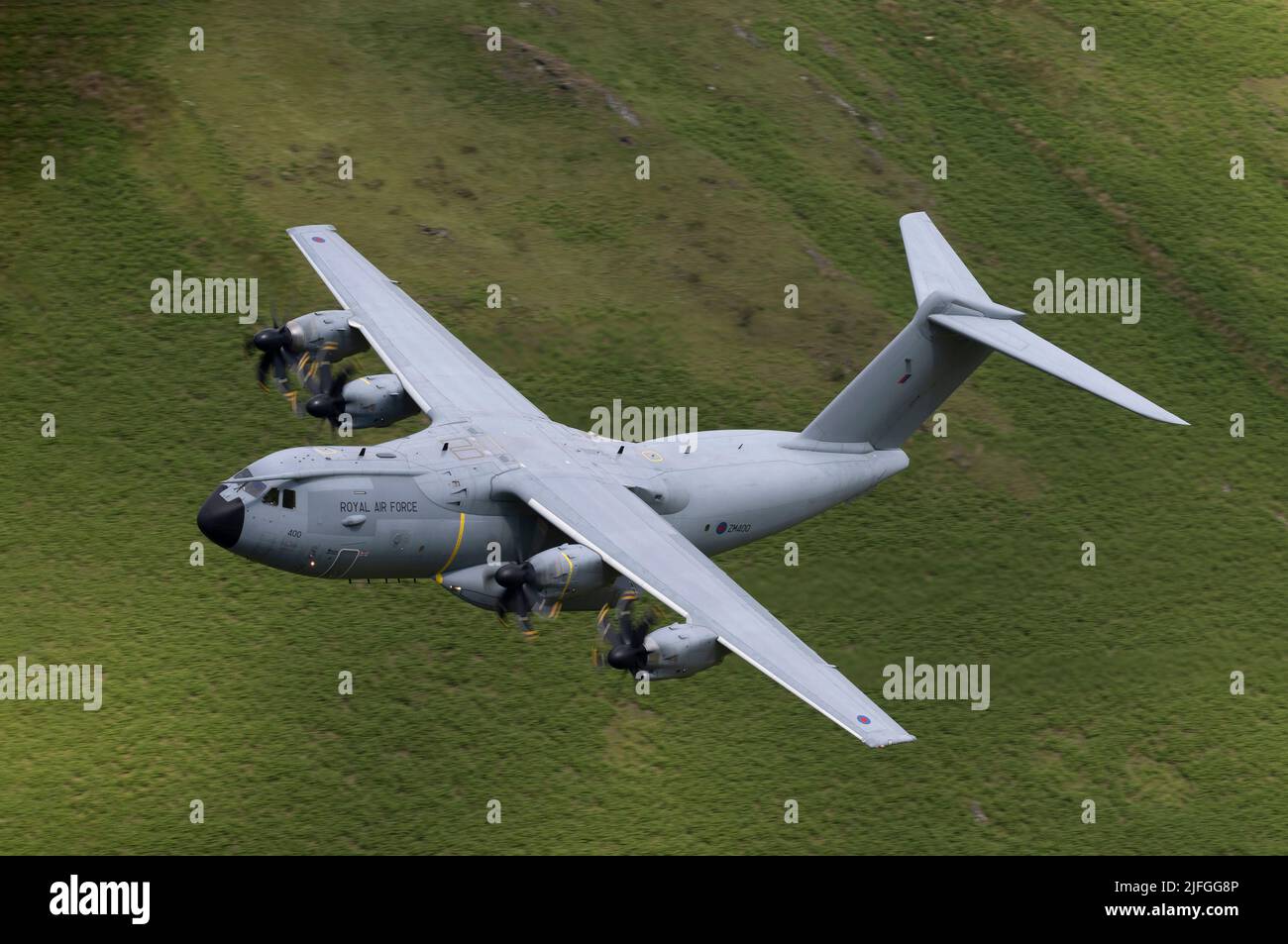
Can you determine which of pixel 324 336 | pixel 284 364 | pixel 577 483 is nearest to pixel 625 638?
pixel 577 483

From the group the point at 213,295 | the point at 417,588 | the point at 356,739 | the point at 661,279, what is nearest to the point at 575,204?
the point at 661,279

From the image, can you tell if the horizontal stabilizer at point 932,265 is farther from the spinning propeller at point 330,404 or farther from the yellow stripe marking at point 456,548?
the spinning propeller at point 330,404

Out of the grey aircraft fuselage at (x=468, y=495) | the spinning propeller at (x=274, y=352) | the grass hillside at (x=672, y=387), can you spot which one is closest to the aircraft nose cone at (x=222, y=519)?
the grey aircraft fuselage at (x=468, y=495)

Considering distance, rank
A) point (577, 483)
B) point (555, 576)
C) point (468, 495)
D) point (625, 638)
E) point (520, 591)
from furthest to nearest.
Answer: point (577, 483) < point (468, 495) < point (520, 591) < point (555, 576) < point (625, 638)

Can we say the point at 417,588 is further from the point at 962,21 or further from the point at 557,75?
the point at 962,21

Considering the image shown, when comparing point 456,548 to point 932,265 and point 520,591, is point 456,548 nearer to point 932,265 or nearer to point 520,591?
point 520,591

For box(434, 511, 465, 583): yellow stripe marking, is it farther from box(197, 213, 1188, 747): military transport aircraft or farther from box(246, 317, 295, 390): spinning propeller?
box(246, 317, 295, 390): spinning propeller
